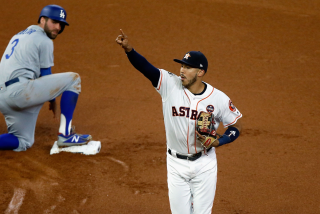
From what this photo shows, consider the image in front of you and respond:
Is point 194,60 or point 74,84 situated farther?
point 74,84

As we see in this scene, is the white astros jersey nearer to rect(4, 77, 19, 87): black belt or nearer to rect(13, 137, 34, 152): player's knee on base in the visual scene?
rect(4, 77, 19, 87): black belt

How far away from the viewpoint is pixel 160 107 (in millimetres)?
7520

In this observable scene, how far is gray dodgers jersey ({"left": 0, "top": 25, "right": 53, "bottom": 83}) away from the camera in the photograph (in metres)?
5.53

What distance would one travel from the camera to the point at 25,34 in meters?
5.66

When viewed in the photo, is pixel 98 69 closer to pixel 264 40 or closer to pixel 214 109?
pixel 264 40

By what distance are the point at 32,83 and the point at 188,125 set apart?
8.75 feet

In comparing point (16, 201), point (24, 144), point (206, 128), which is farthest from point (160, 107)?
point (206, 128)

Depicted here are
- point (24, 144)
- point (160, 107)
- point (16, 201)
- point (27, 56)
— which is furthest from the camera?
point (160, 107)

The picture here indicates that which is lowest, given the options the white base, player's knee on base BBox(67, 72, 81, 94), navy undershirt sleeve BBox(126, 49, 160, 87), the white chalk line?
the white chalk line

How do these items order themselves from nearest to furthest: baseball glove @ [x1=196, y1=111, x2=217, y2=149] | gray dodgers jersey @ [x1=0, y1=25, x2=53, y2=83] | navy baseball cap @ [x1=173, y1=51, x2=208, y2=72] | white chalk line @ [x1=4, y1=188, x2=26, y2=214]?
baseball glove @ [x1=196, y1=111, x2=217, y2=149]
navy baseball cap @ [x1=173, y1=51, x2=208, y2=72]
white chalk line @ [x1=4, y1=188, x2=26, y2=214]
gray dodgers jersey @ [x1=0, y1=25, x2=53, y2=83]

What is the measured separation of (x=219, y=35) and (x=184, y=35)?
0.88 meters

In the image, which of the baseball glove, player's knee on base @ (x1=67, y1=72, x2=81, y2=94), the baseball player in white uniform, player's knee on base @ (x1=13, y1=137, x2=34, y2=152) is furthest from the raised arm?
player's knee on base @ (x1=13, y1=137, x2=34, y2=152)

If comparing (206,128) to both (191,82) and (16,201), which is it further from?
(16,201)

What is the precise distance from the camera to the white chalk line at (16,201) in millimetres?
4645
